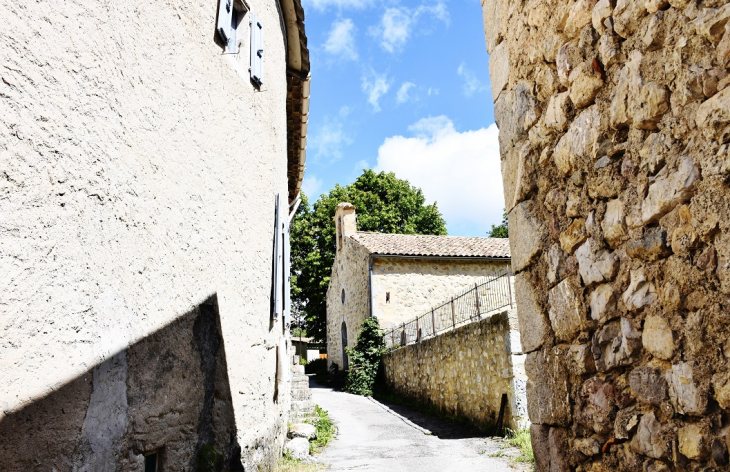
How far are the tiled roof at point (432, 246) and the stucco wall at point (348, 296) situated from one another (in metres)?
0.52

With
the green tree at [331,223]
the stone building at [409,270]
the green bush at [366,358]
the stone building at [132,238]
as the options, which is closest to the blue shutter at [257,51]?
the stone building at [132,238]

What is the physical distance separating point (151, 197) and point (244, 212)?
169 centimetres

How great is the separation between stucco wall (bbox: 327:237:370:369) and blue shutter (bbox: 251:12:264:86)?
42.2 feet

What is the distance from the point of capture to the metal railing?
10758 millimetres

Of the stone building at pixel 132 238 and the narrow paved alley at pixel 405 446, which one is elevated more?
the stone building at pixel 132 238

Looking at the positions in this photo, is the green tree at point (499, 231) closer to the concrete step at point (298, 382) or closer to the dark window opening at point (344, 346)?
the dark window opening at point (344, 346)

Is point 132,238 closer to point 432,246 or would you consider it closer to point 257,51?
point 257,51

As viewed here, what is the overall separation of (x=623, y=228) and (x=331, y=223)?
2606 cm

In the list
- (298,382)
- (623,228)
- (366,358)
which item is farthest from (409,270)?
(623,228)

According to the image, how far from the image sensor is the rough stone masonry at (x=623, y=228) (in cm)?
177

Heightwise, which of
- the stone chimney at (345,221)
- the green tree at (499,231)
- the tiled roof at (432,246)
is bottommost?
the tiled roof at (432,246)

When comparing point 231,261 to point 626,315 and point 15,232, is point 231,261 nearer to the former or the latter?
point 15,232

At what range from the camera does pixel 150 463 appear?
11.7ft

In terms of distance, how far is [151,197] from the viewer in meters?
3.55
